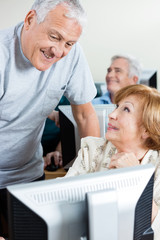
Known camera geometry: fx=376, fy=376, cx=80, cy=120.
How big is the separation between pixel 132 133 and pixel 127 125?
0.04 meters

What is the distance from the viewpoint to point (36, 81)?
5.60 ft

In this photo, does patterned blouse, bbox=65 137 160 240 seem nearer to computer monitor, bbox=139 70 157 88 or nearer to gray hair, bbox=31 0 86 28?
gray hair, bbox=31 0 86 28

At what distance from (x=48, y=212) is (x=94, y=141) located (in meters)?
0.88

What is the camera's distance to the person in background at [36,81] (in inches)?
59.0

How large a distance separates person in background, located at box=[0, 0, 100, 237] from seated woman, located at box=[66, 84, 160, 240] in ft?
0.73

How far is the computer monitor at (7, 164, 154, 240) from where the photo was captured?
3.04 ft

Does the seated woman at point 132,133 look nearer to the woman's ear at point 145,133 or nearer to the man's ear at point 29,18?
the woman's ear at point 145,133

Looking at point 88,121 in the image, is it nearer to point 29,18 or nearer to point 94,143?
point 94,143

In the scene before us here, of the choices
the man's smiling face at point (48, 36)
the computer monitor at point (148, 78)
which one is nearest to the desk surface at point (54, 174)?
the man's smiling face at point (48, 36)

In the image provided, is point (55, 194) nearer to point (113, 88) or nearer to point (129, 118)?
point (129, 118)

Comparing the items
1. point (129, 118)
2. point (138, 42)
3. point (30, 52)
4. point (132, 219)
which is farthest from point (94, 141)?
point (138, 42)

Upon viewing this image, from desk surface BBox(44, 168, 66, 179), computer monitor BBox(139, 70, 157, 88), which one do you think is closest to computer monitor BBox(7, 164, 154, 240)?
desk surface BBox(44, 168, 66, 179)

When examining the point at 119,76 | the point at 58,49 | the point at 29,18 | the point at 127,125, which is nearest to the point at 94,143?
the point at 127,125

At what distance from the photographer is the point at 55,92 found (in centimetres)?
178
